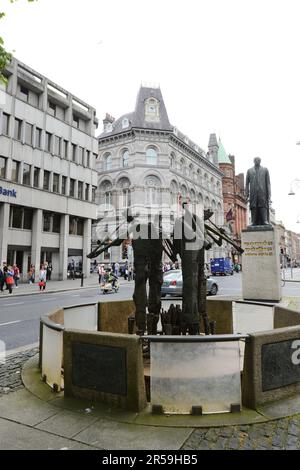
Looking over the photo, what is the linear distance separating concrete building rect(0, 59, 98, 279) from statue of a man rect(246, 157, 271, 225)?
77.1 ft

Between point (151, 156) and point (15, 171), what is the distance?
25.0m

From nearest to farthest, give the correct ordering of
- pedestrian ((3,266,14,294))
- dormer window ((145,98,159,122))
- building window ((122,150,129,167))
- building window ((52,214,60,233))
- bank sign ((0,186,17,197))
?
pedestrian ((3,266,14,294))
bank sign ((0,186,17,197))
building window ((52,214,60,233))
building window ((122,150,129,167))
dormer window ((145,98,159,122))

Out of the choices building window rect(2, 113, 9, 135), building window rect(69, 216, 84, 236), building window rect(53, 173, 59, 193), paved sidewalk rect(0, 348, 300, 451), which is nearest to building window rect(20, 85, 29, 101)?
building window rect(2, 113, 9, 135)

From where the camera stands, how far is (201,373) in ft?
12.3

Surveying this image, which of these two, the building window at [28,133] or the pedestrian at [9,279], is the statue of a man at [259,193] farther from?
the building window at [28,133]

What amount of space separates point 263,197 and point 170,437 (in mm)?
12155

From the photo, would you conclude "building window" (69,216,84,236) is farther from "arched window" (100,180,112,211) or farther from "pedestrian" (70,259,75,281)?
"arched window" (100,180,112,211)

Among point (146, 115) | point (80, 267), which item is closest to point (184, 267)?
point (80, 267)

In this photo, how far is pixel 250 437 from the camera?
10.3 ft

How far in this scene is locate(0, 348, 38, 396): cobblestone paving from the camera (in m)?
4.58

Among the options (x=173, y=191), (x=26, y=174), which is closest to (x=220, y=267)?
(x=173, y=191)

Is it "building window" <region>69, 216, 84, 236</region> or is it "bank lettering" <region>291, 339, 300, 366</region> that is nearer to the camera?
"bank lettering" <region>291, 339, 300, 366</region>

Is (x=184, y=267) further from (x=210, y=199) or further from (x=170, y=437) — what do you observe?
(x=210, y=199)

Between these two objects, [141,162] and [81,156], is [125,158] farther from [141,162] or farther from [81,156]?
[81,156]
